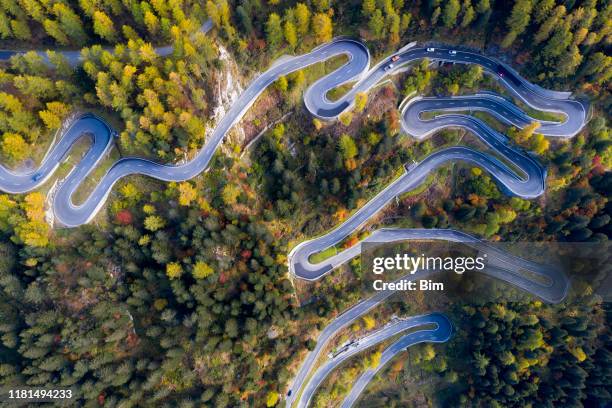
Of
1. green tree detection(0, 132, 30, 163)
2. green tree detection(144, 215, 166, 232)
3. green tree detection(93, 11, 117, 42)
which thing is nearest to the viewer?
green tree detection(0, 132, 30, 163)

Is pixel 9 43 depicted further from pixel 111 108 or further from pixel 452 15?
pixel 452 15

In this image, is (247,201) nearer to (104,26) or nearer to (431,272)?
(104,26)

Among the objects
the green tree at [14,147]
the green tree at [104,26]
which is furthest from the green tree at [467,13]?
the green tree at [14,147]

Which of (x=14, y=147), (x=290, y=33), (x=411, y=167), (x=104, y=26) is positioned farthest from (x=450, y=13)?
(x=14, y=147)

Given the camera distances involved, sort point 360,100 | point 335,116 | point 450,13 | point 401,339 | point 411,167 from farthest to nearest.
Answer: point 401,339, point 411,167, point 335,116, point 360,100, point 450,13

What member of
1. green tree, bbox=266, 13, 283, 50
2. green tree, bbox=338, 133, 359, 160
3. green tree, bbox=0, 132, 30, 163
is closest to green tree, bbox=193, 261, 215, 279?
green tree, bbox=0, 132, 30, 163

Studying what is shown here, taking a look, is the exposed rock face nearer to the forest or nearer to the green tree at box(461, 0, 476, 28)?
the forest

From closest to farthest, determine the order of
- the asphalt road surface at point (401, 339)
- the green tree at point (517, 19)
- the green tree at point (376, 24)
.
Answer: the green tree at point (376, 24) < the green tree at point (517, 19) < the asphalt road surface at point (401, 339)

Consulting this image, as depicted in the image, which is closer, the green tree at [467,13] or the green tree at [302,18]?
the green tree at [302,18]

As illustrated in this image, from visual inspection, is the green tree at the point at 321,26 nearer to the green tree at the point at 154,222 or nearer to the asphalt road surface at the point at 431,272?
the asphalt road surface at the point at 431,272
